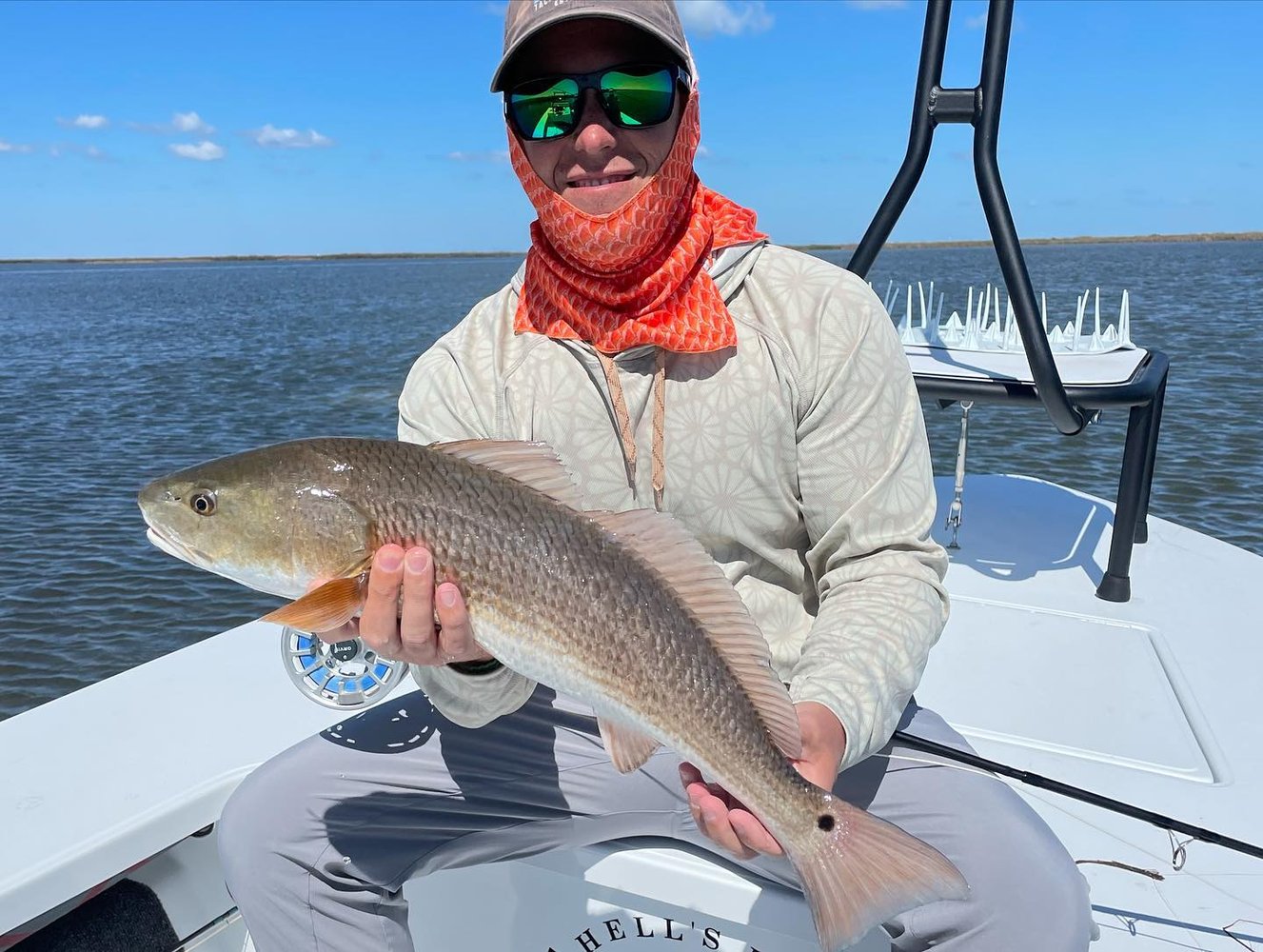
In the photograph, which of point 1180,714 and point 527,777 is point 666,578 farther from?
point 1180,714

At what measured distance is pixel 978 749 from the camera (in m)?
3.64

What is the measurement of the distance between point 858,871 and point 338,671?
2.53m

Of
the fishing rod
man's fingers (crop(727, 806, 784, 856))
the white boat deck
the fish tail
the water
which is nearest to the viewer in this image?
the fish tail

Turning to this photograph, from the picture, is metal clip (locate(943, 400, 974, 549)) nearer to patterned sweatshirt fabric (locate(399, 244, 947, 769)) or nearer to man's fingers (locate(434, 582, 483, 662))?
patterned sweatshirt fabric (locate(399, 244, 947, 769))

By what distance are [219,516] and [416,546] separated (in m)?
0.48

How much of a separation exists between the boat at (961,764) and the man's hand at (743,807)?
70 cm

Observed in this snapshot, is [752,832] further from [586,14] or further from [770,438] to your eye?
[586,14]

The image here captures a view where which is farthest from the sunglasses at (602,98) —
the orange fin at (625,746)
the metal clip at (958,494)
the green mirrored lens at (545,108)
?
the metal clip at (958,494)

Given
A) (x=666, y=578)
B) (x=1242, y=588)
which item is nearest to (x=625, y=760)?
(x=666, y=578)

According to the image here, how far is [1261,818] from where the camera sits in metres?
3.15

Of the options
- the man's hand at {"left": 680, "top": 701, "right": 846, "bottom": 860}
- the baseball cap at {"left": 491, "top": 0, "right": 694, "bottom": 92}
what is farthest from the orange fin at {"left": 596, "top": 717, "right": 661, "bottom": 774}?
the baseball cap at {"left": 491, "top": 0, "right": 694, "bottom": 92}

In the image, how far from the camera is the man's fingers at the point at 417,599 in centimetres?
197

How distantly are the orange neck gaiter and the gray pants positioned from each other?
1.09 m

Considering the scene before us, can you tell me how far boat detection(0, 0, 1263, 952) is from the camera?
272 centimetres
